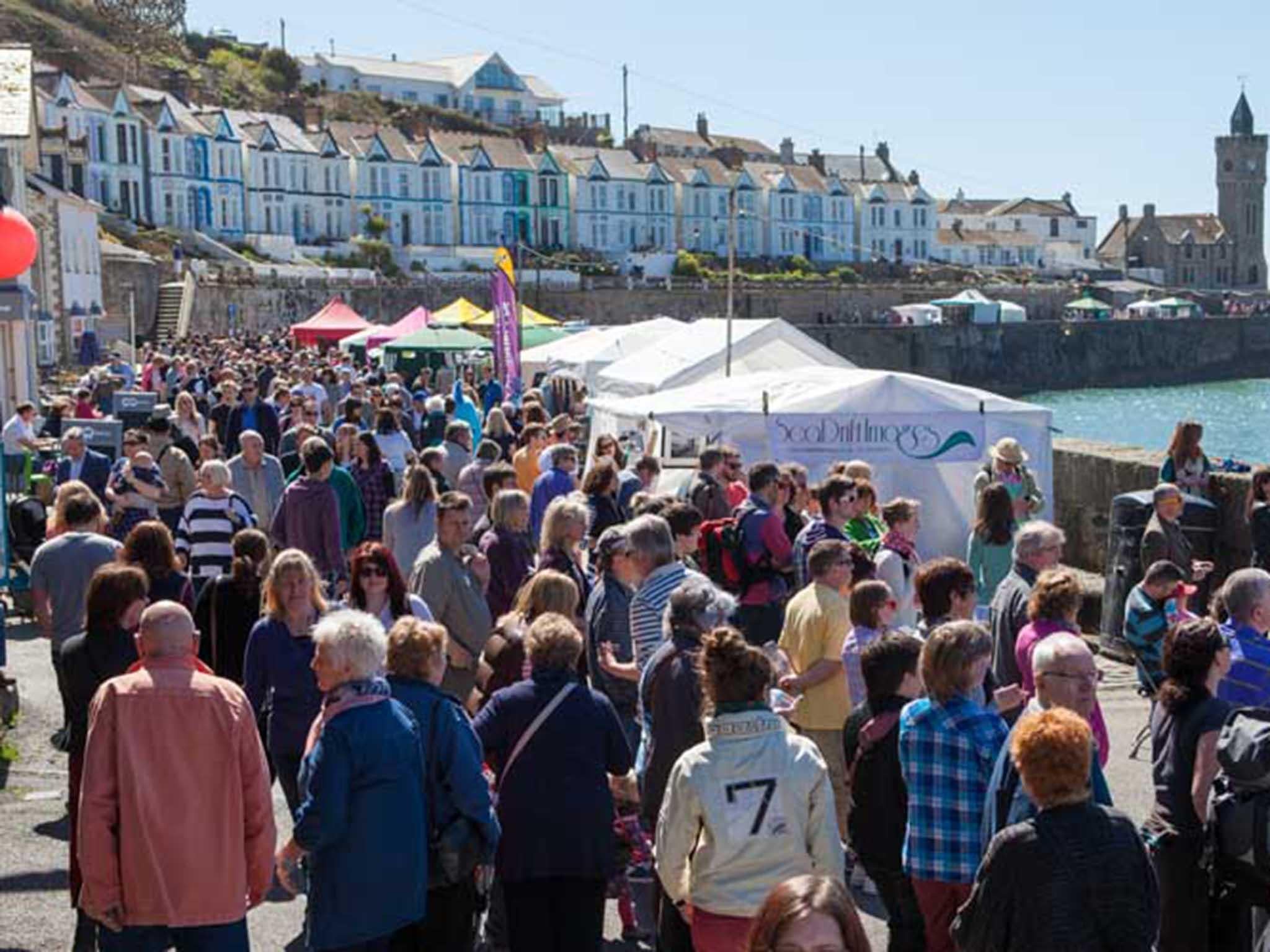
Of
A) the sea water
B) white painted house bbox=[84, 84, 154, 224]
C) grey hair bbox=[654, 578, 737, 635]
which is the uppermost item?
white painted house bbox=[84, 84, 154, 224]

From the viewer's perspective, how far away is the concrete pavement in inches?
275

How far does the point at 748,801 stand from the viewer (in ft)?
16.5

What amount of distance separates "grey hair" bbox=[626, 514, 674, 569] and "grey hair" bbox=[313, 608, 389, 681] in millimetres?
2188

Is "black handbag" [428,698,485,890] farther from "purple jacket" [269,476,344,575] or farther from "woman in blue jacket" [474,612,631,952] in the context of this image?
"purple jacket" [269,476,344,575]

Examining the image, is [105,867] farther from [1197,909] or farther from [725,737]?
[1197,909]

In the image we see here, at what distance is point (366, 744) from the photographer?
5.31 m

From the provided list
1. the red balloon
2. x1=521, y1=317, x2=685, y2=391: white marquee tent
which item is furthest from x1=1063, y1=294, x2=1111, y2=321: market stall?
the red balloon

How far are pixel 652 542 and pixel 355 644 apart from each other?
2328 mm

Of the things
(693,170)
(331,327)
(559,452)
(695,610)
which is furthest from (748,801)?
(693,170)

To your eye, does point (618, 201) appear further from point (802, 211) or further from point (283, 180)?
point (283, 180)

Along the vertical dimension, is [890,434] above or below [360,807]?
above

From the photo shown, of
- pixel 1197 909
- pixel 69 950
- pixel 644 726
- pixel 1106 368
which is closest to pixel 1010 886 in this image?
pixel 1197 909

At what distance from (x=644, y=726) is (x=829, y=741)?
1230 mm

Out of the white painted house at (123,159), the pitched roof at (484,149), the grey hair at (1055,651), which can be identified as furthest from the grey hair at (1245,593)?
the pitched roof at (484,149)
